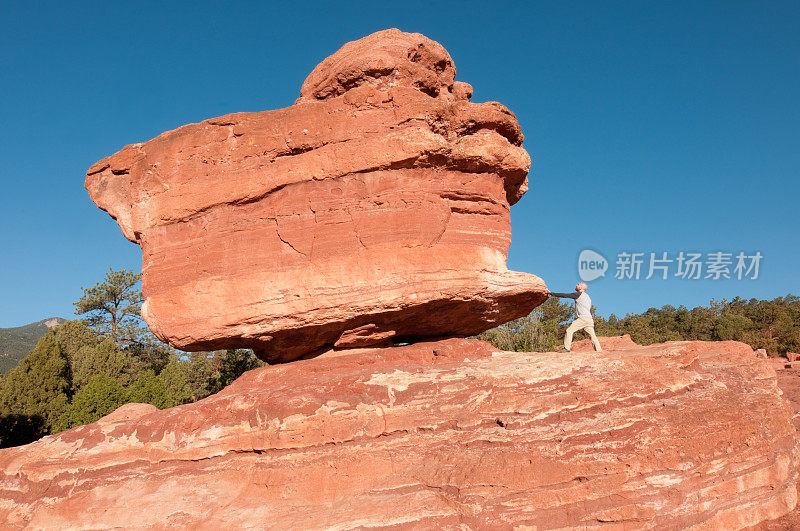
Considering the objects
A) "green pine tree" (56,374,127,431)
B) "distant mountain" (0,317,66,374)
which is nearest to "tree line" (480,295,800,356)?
"green pine tree" (56,374,127,431)

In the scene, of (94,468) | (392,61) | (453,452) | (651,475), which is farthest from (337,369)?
(392,61)

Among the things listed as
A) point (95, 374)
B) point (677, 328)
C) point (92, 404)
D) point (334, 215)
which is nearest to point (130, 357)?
point (95, 374)

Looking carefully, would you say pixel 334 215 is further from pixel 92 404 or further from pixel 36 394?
pixel 36 394

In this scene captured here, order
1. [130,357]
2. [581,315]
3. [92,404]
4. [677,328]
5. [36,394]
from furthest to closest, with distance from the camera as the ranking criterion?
[677,328], [130,357], [36,394], [92,404], [581,315]

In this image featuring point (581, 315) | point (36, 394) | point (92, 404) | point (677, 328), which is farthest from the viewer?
point (677, 328)

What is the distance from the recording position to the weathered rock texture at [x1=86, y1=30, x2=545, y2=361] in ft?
28.1

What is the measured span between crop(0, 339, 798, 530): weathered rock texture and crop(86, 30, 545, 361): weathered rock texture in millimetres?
1235

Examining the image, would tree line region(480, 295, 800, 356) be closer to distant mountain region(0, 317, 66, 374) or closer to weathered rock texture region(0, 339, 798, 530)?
weathered rock texture region(0, 339, 798, 530)

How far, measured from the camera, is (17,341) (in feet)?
403

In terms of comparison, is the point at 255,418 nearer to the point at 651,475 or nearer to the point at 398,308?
the point at 398,308

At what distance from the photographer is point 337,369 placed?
8820 millimetres

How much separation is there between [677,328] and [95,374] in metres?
46.6

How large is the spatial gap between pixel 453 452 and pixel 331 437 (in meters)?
1.79

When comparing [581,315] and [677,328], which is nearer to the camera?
[581,315]
